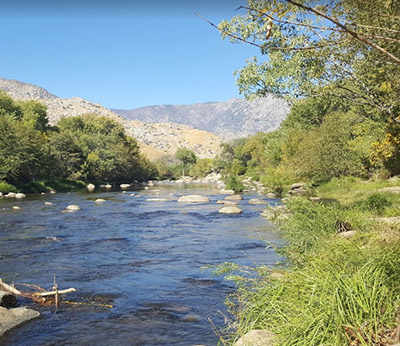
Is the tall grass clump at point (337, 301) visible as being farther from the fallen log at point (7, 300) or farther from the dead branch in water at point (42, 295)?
the fallen log at point (7, 300)

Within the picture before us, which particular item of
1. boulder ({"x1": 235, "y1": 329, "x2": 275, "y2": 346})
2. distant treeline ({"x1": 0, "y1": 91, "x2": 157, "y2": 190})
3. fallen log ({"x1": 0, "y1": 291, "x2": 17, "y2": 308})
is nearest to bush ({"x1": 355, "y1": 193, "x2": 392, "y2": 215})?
boulder ({"x1": 235, "y1": 329, "x2": 275, "y2": 346})

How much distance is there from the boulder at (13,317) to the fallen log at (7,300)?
771 mm

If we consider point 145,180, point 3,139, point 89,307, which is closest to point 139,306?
point 89,307

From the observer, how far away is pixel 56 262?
15.1 m

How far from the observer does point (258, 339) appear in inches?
217

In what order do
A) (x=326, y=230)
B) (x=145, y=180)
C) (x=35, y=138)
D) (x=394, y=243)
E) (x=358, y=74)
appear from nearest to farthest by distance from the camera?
(x=394, y=243) → (x=326, y=230) → (x=358, y=74) → (x=35, y=138) → (x=145, y=180)

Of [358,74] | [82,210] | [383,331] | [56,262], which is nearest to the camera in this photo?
[383,331]

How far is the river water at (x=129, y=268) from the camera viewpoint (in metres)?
8.68

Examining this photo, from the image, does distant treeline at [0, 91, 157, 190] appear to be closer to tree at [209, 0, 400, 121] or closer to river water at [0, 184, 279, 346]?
river water at [0, 184, 279, 346]

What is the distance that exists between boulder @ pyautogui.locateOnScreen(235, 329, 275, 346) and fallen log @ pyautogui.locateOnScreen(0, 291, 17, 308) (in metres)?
6.70

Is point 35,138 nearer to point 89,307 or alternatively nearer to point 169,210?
point 169,210

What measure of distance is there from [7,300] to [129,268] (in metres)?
5.09

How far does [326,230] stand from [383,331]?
26.5ft

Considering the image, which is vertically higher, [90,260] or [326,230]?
[326,230]
